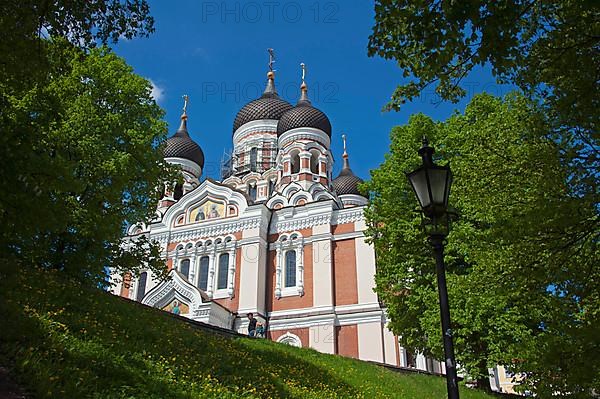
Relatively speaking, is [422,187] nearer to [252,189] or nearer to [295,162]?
[295,162]

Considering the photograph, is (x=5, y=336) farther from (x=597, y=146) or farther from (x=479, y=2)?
(x=597, y=146)

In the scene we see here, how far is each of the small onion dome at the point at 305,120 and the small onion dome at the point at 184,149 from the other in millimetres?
6929

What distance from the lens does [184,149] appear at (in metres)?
37.6

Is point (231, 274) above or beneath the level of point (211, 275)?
beneath

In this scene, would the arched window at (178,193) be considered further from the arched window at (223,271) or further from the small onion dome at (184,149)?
the arched window at (223,271)

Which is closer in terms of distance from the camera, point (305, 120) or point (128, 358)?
point (128, 358)

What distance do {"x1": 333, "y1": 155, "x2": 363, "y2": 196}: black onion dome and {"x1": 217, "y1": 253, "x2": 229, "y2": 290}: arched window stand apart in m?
12.7

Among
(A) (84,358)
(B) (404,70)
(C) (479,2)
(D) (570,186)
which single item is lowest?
(A) (84,358)

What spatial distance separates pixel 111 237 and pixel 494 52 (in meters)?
10.5

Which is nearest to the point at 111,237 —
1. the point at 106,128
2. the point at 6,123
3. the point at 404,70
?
the point at 106,128

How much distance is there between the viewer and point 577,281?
24.2 feet

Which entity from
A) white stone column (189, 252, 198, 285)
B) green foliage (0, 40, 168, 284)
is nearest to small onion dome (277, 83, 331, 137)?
white stone column (189, 252, 198, 285)

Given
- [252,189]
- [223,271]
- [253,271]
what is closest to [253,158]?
[252,189]

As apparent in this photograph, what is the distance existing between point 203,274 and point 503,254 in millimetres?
21842
